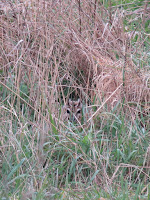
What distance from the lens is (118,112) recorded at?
3.43m

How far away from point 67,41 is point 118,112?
4.02 feet

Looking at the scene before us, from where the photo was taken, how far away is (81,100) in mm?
Result: 3781

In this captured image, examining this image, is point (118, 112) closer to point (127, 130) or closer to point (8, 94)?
point (127, 130)

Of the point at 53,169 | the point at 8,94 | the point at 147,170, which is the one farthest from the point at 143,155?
the point at 8,94

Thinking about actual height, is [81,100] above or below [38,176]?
above

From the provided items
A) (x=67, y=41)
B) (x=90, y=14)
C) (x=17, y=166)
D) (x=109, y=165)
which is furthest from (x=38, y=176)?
(x=90, y=14)

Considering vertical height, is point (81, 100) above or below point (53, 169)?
above

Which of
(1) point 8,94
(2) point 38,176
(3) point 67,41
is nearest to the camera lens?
(2) point 38,176

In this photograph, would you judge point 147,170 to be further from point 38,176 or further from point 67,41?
point 67,41

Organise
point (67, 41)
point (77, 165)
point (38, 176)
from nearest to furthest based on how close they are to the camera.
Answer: point (38, 176) < point (77, 165) < point (67, 41)

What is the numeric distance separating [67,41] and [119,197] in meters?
2.26

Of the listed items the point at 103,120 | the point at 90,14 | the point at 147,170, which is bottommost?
the point at 147,170

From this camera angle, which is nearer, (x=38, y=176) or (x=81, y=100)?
(x=38, y=176)

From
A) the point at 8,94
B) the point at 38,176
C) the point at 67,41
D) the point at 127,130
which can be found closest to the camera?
the point at 38,176
